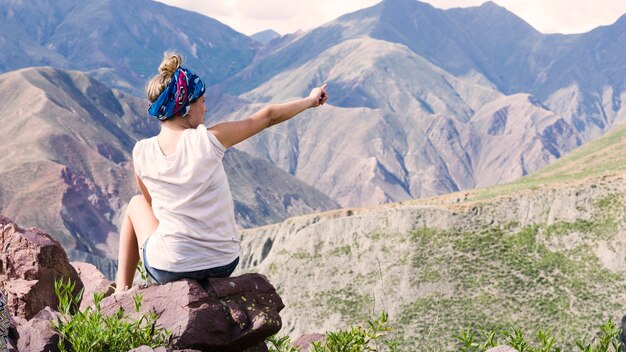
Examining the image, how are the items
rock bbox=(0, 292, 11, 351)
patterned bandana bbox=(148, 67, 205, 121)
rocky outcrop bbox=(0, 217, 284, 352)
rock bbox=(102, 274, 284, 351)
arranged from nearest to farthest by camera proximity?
rock bbox=(0, 292, 11, 351)
rocky outcrop bbox=(0, 217, 284, 352)
rock bbox=(102, 274, 284, 351)
patterned bandana bbox=(148, 67, 205, 121)

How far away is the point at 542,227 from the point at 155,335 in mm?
62455

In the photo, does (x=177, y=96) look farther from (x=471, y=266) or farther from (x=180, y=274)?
(x=471, y=266)

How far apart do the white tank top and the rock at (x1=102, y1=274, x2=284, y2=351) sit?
30cm

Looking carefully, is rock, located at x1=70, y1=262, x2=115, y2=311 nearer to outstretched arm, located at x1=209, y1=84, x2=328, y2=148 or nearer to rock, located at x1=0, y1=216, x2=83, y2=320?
rock, located at x1=0, y1=216, x2=83, y2=320

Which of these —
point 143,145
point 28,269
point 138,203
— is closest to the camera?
point 143,145

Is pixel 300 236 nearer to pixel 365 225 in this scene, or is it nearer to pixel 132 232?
pixel 365 225

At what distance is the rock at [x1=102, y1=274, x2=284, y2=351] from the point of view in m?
8.81

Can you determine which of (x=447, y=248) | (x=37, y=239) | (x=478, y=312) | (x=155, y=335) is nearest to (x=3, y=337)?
(x=155, y=335)

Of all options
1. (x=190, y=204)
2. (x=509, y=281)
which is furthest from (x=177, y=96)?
(x=509, y=281)

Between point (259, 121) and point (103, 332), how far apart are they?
2.99m

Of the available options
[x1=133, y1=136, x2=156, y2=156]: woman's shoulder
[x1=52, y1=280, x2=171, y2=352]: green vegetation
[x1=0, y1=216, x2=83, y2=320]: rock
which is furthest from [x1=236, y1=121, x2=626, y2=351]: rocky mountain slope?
[x1=52, y1=280, x2=171, y2=352]: green vegetation

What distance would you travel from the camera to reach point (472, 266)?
204 feet

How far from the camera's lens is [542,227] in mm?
67438

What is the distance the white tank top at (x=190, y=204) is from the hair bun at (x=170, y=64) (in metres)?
0.78
